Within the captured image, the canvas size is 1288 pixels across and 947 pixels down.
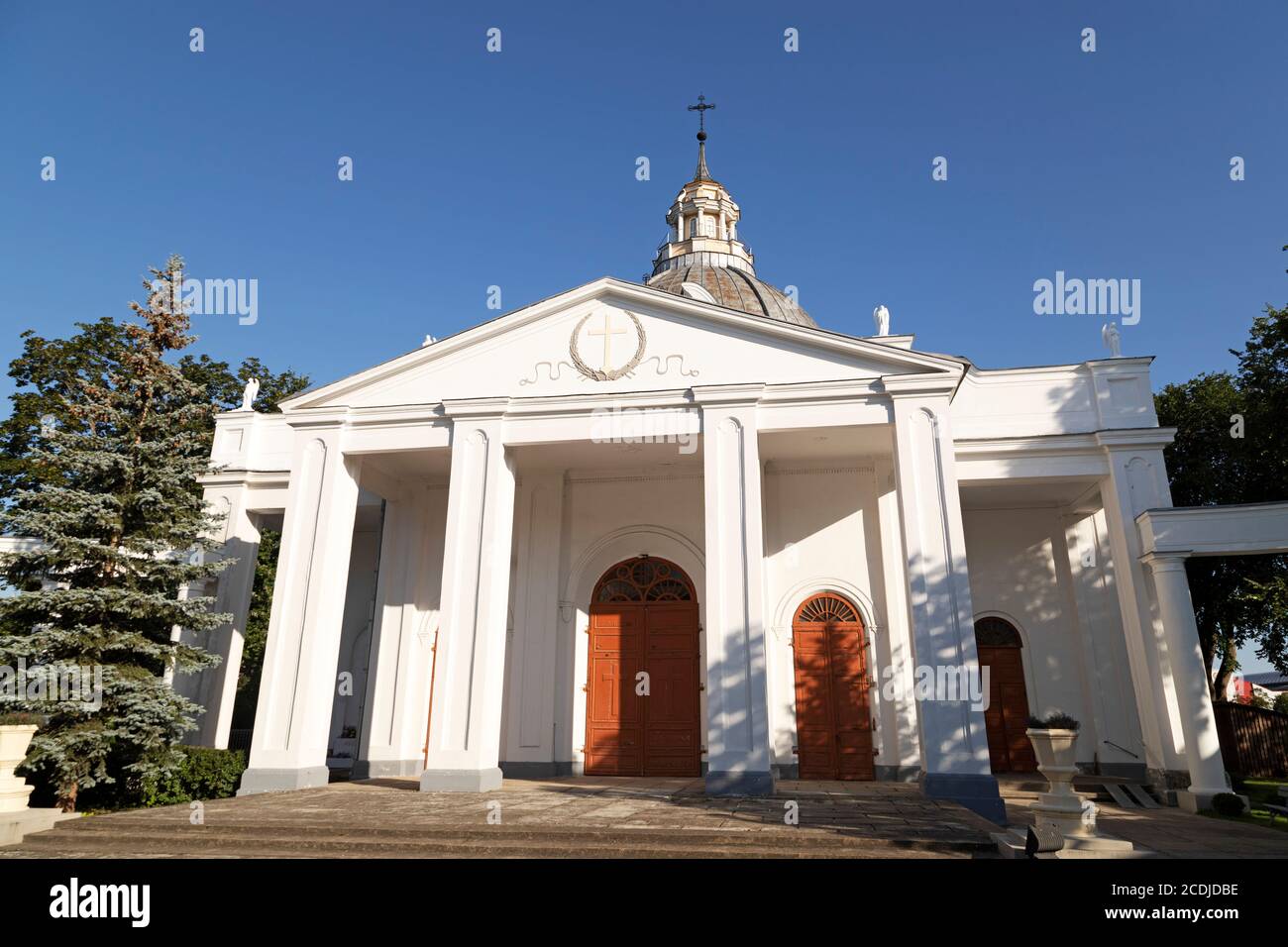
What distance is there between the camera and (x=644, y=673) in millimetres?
15055

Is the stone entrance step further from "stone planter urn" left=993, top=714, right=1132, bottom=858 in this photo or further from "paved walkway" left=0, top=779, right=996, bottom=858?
"stone planter urn" left=993, top=714, right=1132, bottom=858

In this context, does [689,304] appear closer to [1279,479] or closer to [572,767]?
[572,767]

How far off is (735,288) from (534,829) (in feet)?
59.7

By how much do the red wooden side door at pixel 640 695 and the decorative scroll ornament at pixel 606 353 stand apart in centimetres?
491

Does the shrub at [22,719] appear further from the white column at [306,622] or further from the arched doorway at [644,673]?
the arched doorway at [644,673]

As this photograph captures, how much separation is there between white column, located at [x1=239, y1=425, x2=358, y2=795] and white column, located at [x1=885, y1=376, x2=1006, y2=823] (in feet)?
30.6

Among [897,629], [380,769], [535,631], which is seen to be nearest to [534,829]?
[535,631]

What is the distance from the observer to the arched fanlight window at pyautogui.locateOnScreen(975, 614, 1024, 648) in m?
15.3

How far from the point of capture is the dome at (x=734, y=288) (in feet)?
73.3

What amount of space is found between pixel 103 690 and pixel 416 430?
5.99 metres

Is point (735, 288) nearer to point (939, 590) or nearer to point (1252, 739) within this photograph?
point (939, 590)

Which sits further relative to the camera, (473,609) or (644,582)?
(644,582)
